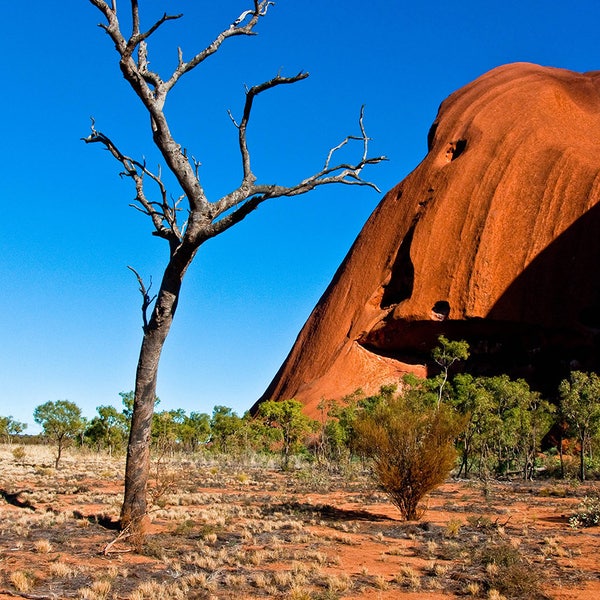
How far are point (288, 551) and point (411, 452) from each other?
15.5 ft

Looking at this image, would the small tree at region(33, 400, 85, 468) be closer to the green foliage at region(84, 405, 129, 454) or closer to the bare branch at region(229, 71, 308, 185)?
the green foliage at region(84, 405, 129, 454)

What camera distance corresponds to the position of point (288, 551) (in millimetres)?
8883

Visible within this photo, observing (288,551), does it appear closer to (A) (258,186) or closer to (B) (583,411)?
(A) (258,186)

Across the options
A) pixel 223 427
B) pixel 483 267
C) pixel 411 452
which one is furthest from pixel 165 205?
pixel 483 267

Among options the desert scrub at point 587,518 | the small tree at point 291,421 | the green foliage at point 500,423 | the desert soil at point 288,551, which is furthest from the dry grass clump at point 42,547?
the small tree at point 291,421

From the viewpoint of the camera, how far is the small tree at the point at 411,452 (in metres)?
12.8

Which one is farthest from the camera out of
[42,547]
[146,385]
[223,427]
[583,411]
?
[223,427]

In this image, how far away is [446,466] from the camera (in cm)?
1282

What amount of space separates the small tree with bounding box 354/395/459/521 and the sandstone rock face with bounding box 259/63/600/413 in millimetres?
33881

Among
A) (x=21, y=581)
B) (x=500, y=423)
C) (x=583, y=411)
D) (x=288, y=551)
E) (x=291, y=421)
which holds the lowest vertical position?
(x=288, y=551)

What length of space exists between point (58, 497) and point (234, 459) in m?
26.7

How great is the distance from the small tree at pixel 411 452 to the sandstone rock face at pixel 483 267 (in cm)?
3388

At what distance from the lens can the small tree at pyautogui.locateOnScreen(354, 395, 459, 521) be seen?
1278 centimetres

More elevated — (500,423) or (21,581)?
(500,423)
